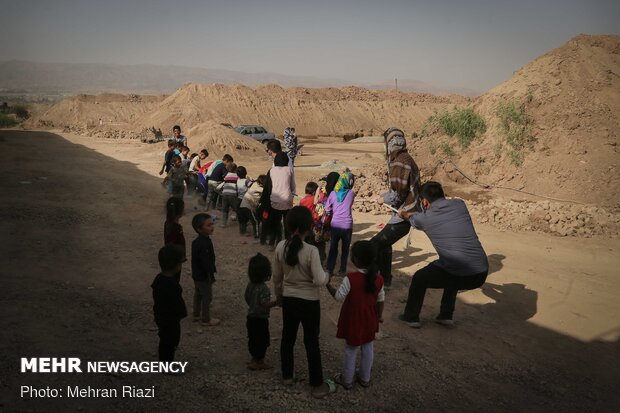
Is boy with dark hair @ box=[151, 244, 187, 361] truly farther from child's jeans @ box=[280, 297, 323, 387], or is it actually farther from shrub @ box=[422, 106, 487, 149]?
shrub @ box=[422, 106, 487, 149]

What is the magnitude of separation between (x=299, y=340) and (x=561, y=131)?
1285 centimetres

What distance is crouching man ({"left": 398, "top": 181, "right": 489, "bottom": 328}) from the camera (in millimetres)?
4742

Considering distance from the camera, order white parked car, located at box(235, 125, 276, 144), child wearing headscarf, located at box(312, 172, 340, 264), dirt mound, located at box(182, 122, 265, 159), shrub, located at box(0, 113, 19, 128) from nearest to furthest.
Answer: child wearing headscarf, located at box(312, 172, 340, 264) < dirt mound, located at box(182, 122, 265, 159) < white parked car, located at box(235, 125, 276, 144) < shrub, located at box(0, 113, 19, 128)

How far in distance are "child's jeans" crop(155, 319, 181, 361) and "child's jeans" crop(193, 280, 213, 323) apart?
91cm

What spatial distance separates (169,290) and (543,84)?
15.9 m

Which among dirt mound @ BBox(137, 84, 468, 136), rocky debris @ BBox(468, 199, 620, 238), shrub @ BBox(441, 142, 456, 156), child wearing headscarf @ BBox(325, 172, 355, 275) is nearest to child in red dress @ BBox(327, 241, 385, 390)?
child wearing headscarf @ BBox(325, 172, 355, 275)

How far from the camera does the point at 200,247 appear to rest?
4.55 m

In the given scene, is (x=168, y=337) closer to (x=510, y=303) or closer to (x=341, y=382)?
(x=341, y=382)

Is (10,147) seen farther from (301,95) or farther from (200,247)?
(301,95)

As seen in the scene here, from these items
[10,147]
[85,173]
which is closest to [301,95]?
[10,147]

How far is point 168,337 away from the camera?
3.79m

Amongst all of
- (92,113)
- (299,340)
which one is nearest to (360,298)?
(299,340)

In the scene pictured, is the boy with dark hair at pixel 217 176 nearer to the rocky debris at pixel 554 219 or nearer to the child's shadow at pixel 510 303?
the child's shadow at pixel 510 303

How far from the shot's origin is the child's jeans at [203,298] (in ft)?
15.5
